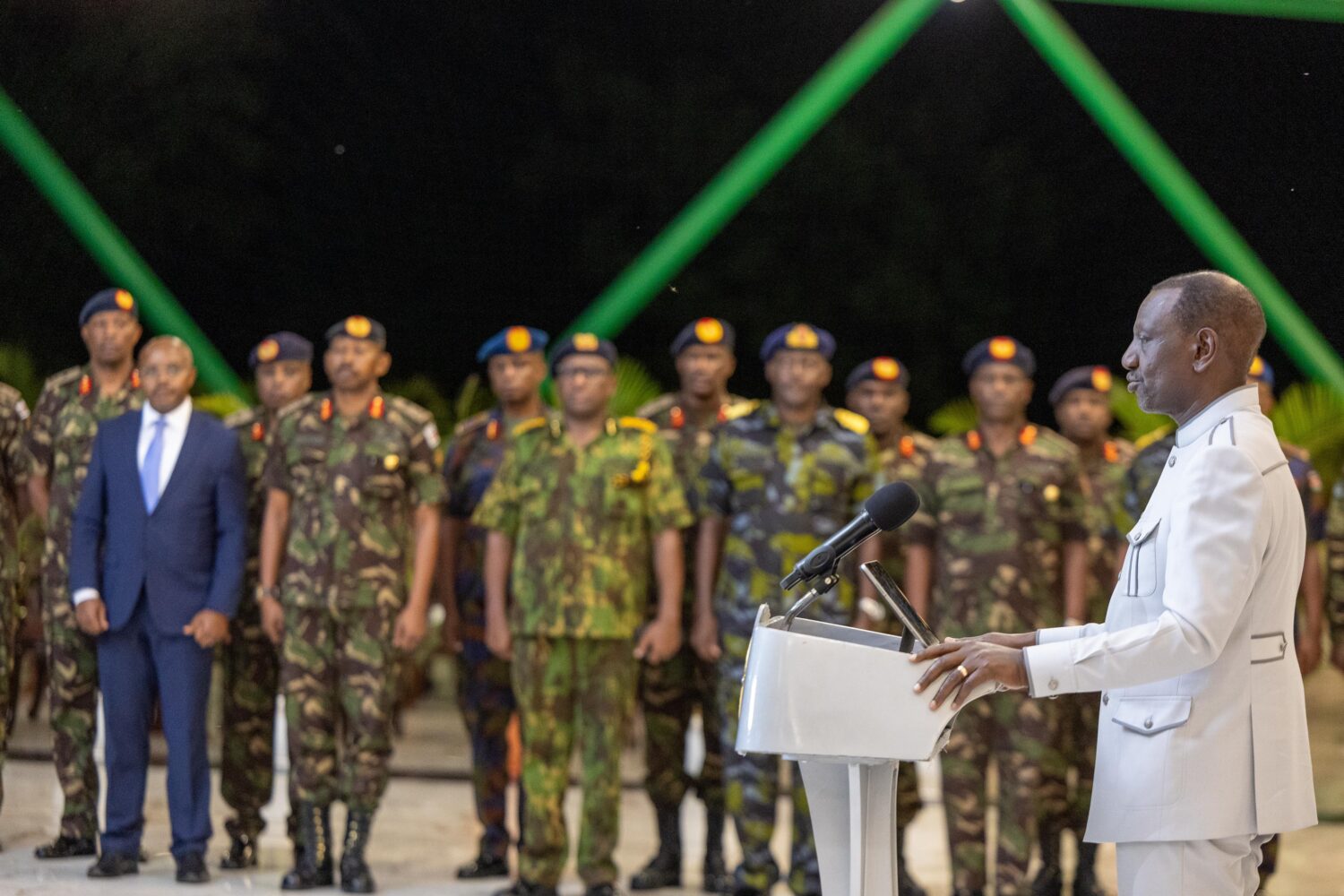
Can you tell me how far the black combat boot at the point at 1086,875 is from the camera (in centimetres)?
500

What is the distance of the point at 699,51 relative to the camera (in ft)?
22.6

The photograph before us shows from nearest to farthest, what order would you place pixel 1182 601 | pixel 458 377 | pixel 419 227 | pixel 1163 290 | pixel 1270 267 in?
pixel 1182 601, pixel 1163 290, pixel 1270 267, pixel 419 227, pixel 458 377

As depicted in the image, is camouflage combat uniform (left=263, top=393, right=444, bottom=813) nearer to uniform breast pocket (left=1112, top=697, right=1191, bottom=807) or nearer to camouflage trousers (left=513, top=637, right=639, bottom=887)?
camouflage trousers (left=513, top=637, right=639, bottom=887)

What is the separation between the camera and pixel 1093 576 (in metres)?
5.45

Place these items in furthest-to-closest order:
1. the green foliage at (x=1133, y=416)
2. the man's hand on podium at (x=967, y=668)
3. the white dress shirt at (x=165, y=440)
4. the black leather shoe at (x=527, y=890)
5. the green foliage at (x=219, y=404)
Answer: the green foliage at (x=1133, y=416) → the green foliage at (x=219, y=404) → the white dress shirt at (x=165, y=440) → the black leather shoe at (x=527, y=890) → the man's hand on podium at (x=967, y=668)

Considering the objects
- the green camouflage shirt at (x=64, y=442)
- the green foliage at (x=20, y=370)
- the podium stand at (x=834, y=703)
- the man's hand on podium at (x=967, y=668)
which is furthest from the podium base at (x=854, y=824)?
the green foliage at (x=20, y=370)

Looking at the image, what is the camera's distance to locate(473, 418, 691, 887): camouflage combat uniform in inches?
184

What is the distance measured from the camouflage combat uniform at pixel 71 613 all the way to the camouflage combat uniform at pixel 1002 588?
2.71m

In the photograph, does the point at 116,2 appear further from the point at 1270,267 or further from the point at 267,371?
the point at 1270,267

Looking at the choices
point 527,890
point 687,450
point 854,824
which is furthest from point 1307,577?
point 854,824

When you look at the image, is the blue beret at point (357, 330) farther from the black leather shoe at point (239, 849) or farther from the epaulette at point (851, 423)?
the black leather shoe at point (239, 849)

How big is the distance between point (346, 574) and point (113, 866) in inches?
44.0

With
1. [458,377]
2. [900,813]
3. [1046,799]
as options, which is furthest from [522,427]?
[458,377]

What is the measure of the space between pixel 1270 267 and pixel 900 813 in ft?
7.38
